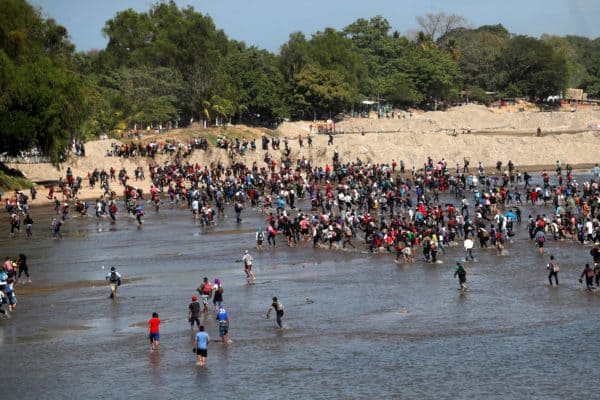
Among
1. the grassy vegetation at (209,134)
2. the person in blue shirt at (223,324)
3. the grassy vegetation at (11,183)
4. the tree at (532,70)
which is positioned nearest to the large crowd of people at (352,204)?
the person in blue shirt at (223,324)

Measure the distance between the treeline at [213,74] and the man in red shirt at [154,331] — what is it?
4173 centimetres

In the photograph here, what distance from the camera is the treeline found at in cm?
6756

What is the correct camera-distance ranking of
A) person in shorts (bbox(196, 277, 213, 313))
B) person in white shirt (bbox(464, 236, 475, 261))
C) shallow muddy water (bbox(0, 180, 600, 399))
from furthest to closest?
person in white shirt (bbox(464, 236, 475, 261)) < person in shorts (bbox(196, 277, 213, 313)) < shallow muddy water (bbox(0, 180, 600, 399))

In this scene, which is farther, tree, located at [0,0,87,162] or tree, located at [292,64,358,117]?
tree, located at [292,64,358,117]

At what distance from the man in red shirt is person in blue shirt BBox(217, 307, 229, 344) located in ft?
5.24

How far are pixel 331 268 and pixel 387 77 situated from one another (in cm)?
8736

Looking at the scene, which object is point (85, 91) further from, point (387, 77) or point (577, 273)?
point (387, 77)

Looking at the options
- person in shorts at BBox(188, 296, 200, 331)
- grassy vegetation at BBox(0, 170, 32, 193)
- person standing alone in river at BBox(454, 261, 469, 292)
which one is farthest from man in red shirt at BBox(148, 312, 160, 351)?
grassy vegetation at BBox(0, 170, 32, 193)

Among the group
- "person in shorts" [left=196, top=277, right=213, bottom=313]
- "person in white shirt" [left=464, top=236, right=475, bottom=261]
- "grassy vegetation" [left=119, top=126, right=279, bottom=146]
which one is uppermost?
"grassy vegetation" [left=119, top=126, right=279, bottom=146]

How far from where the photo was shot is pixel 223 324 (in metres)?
26.9

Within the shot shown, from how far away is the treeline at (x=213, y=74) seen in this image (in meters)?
67.6

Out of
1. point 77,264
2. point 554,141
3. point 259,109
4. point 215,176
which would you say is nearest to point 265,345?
point 77,264

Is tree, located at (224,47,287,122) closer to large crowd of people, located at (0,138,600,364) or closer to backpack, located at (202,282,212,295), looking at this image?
large crowd of people, located at (0,138,600,364)

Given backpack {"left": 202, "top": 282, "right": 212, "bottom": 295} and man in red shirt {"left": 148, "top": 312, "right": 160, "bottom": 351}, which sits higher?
backpack {"left": 202, "top": 282, "right": 212, "bottom": 295}
